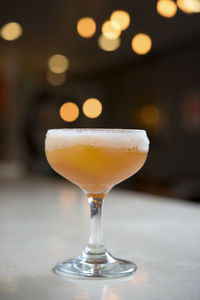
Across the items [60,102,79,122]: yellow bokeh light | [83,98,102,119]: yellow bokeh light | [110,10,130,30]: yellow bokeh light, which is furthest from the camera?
[83,98,102,119]: yellow bokeh light

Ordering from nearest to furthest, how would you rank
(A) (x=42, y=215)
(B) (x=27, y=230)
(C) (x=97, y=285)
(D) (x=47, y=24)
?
(C) (x=97, y=285), (B) (x=27, y=230), (A) (x=42, y=215), (D) (x=47, y=24)

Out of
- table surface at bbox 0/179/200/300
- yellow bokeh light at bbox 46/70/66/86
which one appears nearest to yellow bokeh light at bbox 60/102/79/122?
yellow bokeh light at bbox 46/70/66/86

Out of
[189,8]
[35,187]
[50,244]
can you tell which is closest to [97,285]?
[50,244]

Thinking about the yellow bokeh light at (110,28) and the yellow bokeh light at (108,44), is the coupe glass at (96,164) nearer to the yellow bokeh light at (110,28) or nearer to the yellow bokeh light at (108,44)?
the yellow bokeh light at (110,28)

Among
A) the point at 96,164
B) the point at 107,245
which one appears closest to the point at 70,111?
the point at 107,245

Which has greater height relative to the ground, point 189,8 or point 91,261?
point 189,8

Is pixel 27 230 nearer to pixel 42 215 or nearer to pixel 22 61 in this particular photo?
pixel 42 215

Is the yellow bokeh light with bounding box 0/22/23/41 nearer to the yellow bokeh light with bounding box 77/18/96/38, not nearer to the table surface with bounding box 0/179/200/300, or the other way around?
the yellow bokeh light with bounding box 77/18/96/38

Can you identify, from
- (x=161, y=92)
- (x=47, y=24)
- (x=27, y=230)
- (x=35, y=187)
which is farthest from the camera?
(x=161, y=92)
